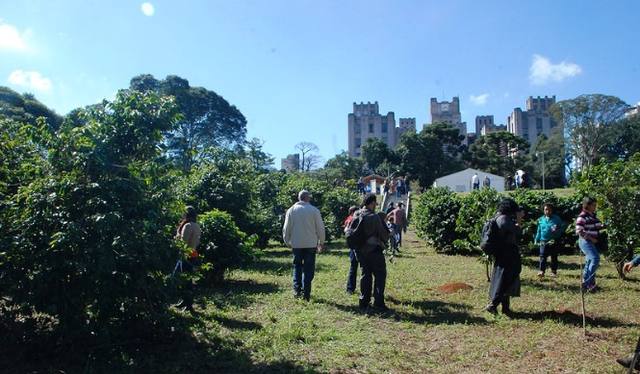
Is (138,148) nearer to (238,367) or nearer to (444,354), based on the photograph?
(238,367)

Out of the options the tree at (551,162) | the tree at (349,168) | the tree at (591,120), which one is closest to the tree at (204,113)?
the tree at (349,168)

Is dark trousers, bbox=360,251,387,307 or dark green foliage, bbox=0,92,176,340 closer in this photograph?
dark green foliage, bbox=0,92,176,340

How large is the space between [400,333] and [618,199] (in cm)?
570

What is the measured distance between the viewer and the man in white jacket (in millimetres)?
8344

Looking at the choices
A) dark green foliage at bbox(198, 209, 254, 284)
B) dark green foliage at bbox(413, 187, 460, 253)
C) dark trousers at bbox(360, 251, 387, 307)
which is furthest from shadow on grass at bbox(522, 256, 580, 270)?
dark green foliage at bbox(198, 209, 254, 284)

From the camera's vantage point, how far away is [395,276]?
439 inches

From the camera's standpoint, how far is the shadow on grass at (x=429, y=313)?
7.02 meters

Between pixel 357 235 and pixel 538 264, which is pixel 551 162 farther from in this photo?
pixel 357 235

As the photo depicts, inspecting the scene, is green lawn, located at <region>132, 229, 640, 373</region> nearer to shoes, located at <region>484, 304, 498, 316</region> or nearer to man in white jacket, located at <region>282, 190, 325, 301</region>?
shoes, located at <region>484, 304, 498, 316</region>

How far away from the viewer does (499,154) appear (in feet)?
191

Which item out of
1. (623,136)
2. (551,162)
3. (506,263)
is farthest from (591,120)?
(506,263)

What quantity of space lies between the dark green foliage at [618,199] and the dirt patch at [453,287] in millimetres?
2900

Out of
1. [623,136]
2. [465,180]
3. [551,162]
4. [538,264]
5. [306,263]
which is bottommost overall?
[538,264]

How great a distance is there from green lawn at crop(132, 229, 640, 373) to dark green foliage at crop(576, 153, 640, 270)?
746 mm
